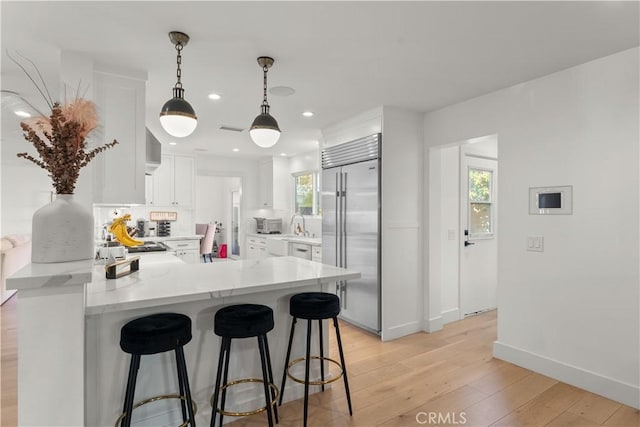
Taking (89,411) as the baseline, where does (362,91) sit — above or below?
above

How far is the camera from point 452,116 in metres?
3.54

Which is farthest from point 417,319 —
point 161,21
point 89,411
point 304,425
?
point 161,21

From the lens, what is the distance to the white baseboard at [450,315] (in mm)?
4026

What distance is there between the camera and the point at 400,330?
12.0 ft

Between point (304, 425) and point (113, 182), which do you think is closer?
point (304, 425)

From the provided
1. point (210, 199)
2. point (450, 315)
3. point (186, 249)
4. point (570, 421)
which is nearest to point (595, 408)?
point (570, 421)

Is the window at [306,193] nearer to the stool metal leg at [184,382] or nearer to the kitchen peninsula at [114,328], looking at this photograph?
the kitchen peninsula at [114,328]

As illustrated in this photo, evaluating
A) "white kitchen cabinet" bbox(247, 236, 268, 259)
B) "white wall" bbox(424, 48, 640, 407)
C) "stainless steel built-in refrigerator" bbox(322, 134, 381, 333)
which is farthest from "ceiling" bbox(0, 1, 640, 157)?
"white kitchen cabinet" bbox(247, 236, 268, 259)

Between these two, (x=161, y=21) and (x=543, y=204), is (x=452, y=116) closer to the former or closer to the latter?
(x=543, y=204)

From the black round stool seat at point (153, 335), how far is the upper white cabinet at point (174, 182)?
15.2 ft

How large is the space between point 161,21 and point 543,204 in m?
3.08

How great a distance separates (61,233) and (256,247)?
4981 millimetres

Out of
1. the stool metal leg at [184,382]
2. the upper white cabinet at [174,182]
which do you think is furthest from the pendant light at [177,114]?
the upper white cabinet at [174,182]

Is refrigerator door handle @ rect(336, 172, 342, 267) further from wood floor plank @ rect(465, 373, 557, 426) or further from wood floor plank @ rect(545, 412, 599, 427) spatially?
wood floor plank @ rect(545, 412, 599, 427)
